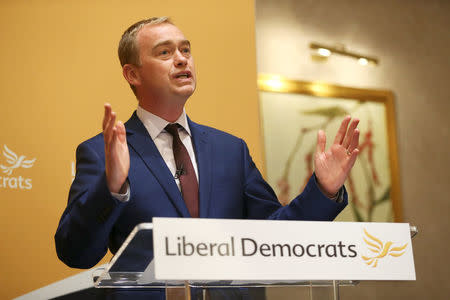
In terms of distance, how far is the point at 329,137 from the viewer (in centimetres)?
452

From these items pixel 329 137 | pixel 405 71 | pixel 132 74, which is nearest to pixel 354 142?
pixel 132 74

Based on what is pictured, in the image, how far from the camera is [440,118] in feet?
16.8

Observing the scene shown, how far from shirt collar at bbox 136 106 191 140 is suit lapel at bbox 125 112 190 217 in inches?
1.0

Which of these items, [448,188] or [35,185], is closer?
[35,185]

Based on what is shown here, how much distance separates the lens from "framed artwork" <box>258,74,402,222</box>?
4340mm

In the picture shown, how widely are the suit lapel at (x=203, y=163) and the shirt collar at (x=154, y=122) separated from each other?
0.10 feet

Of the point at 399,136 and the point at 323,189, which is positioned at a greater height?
the point at 399,136

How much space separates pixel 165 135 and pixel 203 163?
17 cm

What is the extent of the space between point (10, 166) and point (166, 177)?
0.96 meters

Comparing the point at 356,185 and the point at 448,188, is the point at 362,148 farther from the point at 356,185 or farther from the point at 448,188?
the point at 448,188

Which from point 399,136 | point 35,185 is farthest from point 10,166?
point 399,136

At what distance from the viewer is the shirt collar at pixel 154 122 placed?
207cm

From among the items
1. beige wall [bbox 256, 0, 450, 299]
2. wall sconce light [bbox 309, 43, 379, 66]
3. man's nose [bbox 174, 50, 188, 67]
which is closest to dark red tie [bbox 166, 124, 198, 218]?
man's nose [bbox 174, 50, 188, 67]

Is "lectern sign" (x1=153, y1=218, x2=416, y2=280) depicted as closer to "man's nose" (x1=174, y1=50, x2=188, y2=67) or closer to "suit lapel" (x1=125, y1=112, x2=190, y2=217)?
"suit lapel" (x1=125, y1=112, x2=190, y2=217)
